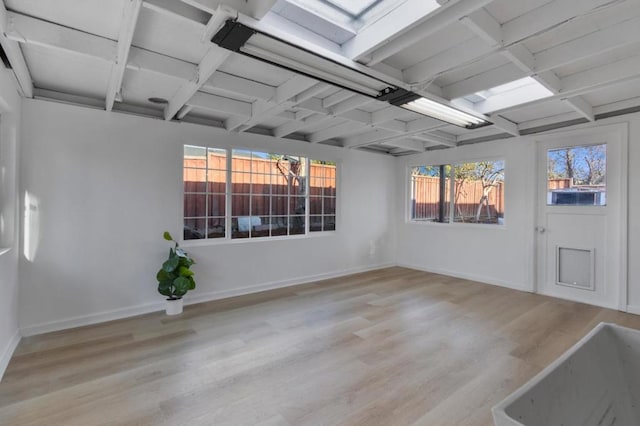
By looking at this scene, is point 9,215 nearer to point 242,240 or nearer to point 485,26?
point 242,240

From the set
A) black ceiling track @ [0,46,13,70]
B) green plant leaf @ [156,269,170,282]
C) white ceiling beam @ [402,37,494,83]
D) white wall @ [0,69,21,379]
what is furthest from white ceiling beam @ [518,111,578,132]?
white wall @ [0,69,21,379]

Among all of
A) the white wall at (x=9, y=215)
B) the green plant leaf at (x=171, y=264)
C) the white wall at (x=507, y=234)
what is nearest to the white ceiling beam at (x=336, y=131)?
the white wall at (x=507, y=234)

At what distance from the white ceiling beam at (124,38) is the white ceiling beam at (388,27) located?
1333 millimetres

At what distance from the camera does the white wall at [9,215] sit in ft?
8.30

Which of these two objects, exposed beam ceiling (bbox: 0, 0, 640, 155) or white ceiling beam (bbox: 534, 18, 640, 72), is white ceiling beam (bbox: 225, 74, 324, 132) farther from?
white ceiling beam (bbox: 534, 18, 640, 72)

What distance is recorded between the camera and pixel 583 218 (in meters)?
4.29

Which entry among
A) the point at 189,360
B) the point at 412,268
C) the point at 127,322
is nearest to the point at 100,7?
the point at 189,360

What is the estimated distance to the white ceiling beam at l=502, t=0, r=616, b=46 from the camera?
175 cm

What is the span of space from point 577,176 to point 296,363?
4513mm

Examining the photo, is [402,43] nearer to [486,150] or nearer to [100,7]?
[100,7]

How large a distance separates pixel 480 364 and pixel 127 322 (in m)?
3.57

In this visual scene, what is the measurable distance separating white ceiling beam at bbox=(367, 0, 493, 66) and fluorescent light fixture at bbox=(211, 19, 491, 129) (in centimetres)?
28

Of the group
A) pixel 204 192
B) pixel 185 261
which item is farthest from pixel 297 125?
Result: pixel 185 261

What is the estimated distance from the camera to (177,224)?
13.2 ft
